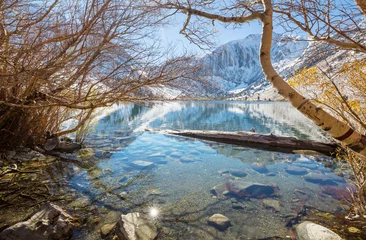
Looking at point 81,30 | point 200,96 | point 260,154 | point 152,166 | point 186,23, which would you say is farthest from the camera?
point 260,154

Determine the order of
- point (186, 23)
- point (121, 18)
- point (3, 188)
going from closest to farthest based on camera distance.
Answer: point (121, 18) → point (186, 23) → point (3, 188)

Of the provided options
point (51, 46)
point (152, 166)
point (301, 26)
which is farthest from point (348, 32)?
point (152, 166)

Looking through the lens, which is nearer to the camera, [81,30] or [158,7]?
[81,30]

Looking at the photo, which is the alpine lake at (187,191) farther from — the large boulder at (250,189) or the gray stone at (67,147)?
the gray stone at (67,147)

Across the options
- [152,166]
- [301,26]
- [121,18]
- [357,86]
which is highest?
[121,18]

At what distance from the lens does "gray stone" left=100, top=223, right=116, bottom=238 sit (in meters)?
3.81

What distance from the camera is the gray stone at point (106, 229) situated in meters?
3.81

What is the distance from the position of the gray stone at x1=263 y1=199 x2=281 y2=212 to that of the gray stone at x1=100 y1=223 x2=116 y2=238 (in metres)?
3.88

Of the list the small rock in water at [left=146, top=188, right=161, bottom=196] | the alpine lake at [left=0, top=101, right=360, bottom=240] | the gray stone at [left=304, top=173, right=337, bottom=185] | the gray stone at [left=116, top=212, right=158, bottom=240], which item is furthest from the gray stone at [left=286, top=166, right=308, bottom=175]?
the gray stone at [left=116, top=212, right=158, bottom=240]

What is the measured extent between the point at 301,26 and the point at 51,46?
14.4 ft

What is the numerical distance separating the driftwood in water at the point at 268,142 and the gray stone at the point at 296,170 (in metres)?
3.45

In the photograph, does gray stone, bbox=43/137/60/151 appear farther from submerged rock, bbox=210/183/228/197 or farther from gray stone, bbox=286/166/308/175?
gray stone, bbox=286/166/308/175

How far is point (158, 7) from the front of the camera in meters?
3.70

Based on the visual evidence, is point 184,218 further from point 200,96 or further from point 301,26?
point 301,26
